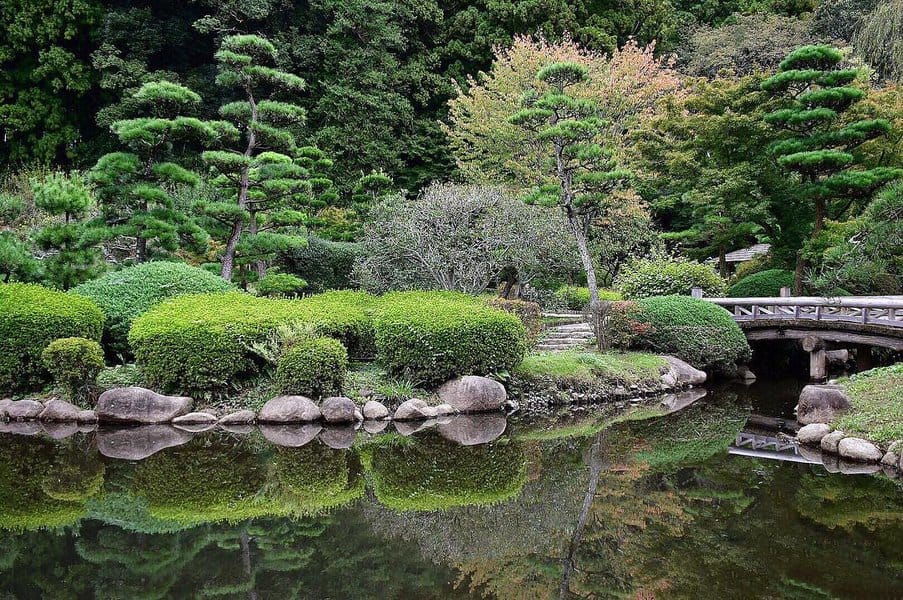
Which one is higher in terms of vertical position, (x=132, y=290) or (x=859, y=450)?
(x=132, y=290)

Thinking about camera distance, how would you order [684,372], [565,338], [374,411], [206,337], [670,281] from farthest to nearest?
1. [670,281]
2. [565,338]
3. [684,372]
4. [374,411]
5. [206,337]

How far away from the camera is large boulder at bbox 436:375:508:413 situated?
10305 mm

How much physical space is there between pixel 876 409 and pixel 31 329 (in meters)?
10.5

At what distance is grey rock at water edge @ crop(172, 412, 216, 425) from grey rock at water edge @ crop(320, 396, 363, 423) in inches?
55.9

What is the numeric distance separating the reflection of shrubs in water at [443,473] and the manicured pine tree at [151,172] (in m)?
6.46

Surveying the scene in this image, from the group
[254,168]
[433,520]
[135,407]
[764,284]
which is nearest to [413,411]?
[135,407]

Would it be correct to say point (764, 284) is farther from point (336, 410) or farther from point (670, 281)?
point (336, 410)

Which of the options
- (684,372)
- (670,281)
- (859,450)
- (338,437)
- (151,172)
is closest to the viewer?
(859,450)

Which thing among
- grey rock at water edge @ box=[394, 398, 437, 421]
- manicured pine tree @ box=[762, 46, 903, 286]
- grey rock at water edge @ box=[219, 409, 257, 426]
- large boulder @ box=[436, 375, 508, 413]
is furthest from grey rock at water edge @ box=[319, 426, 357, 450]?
manicured pine tree @ box=[762, 46, 903, 286]

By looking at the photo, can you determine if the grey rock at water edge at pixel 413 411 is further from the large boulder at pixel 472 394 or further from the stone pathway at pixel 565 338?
the stone pathway at pixel 565 338

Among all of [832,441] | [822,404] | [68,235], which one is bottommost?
[832,441]

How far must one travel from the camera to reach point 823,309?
1374 cm

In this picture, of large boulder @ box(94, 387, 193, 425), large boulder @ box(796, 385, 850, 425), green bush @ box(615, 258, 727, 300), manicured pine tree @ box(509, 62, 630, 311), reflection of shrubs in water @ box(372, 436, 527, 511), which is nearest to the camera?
reflection of shrubs in water @ box(372, 436, 527, 511)

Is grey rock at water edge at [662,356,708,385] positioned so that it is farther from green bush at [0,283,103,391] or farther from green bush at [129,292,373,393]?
green bush at [0,283,103,391]
